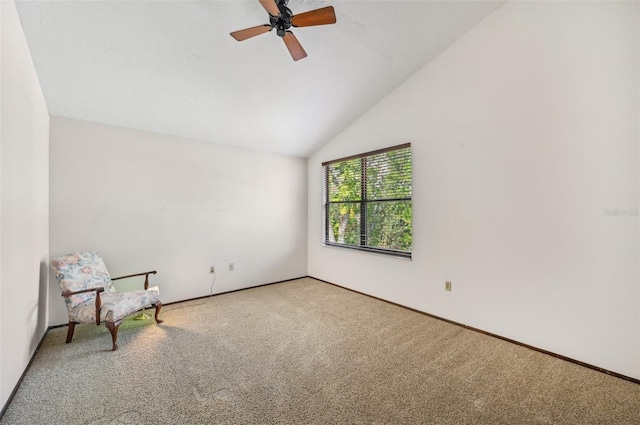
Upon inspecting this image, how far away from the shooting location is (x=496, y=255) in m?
2.72

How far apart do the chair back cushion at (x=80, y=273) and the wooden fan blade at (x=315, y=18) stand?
3.04 m

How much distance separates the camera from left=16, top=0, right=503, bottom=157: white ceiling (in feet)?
7.05

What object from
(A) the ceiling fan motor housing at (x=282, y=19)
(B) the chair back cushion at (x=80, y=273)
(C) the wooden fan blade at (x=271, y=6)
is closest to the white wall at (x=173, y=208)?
(B) the chair back cushion at (x=80, y=273)

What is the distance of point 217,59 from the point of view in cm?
264

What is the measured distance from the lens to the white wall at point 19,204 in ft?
5.41

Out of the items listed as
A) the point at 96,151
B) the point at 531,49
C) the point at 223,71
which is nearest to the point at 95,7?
the point at 223,71

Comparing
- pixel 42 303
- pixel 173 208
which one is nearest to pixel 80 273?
pixel 42 303

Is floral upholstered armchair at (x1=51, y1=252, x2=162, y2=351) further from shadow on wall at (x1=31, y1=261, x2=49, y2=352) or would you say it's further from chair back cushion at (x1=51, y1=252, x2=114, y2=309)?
shadow on wall at (x1=31, y1=261, x2=49, y2=352)

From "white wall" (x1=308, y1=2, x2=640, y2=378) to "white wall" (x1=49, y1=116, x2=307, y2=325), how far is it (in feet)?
7.46

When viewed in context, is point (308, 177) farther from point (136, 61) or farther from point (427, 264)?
point (136, 61)

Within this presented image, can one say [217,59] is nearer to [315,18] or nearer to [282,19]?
[282,19]

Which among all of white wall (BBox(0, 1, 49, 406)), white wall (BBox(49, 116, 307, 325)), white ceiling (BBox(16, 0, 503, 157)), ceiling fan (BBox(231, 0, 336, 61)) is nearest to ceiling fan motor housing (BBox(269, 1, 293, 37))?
ceiling fan (BBox(231, 0, 336, 61))

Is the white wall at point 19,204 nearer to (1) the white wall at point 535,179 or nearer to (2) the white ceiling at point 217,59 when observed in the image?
(2) the white ceiling at point 217,59

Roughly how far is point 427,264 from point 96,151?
4140mm
